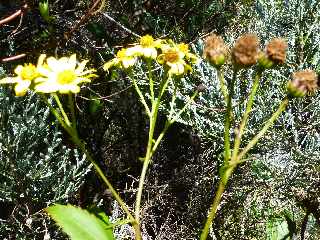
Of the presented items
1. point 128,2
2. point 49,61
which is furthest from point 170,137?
point 49,61

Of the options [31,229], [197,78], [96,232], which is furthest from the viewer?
[197,78]

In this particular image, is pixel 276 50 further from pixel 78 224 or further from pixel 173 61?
pixel 78 224

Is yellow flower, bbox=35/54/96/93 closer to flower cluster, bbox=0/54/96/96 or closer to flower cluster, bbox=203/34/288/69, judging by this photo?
flower cluster, bbox=0/54/96/96

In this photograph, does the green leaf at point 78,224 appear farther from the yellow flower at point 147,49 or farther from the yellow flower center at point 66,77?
the yellow flower at point 147,49

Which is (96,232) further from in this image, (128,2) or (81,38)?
(128,2)

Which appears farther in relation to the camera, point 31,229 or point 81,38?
point 81,38

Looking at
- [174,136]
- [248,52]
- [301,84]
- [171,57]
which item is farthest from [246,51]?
[174,136]

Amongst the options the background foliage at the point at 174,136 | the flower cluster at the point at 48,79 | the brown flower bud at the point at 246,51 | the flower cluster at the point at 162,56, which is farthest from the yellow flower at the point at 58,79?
the background foliage at the point at 174,136

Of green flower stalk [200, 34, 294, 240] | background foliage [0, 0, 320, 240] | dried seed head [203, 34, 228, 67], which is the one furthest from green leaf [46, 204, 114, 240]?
background foliage [0, 0, 320, 240]
